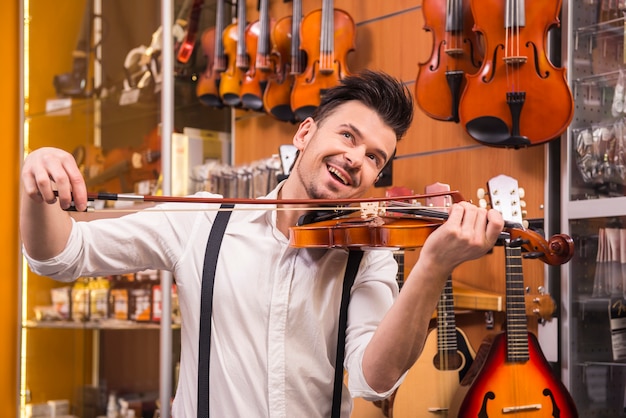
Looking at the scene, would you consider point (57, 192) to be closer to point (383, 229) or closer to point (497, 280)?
point (383, 229)

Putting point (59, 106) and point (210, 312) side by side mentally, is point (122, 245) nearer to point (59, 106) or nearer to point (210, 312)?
point (210, 312)

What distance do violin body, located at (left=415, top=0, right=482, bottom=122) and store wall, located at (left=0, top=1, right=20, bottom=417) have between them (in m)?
2.79

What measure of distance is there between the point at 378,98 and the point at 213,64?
232 cm

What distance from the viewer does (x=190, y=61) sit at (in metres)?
4.41

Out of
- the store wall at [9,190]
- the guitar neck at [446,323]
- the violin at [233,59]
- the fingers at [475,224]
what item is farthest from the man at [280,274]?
the store wall at [9,190]

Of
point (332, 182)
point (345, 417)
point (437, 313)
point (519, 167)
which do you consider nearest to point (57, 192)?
point (332, 182)

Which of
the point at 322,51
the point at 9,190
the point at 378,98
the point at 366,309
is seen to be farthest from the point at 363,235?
the point at 9,190

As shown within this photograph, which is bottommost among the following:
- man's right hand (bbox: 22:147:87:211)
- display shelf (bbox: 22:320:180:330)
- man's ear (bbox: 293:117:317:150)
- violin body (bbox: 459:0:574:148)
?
display shelf (bbox: 22:320:180:330)

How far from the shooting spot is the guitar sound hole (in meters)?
2.96

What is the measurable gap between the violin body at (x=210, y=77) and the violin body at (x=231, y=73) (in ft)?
0.16

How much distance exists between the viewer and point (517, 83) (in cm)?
288

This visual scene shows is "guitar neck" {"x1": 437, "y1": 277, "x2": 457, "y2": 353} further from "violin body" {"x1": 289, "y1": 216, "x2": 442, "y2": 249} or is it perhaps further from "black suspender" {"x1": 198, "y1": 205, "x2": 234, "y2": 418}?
"black suspender" {"x1": 198, "y1": 205, "x2": 234, "y2": 418}

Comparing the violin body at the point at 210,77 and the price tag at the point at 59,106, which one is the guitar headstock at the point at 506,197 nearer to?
the violin body at the point at 210,77

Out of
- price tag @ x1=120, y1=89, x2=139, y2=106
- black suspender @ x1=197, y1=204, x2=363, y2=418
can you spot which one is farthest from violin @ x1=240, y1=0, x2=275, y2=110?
black suspender @ x1=197, y1=204, x2=363, y2=418
